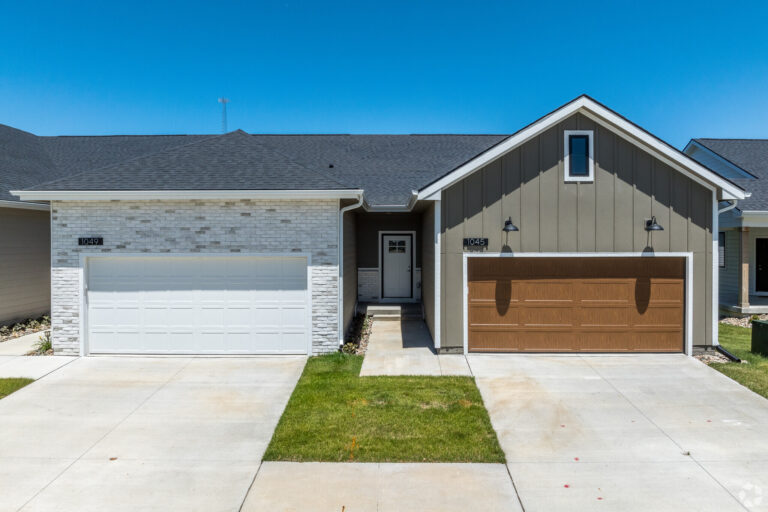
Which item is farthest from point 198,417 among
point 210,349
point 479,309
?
point 479,309

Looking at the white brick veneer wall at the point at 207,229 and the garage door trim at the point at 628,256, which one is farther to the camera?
the white brick veneer wall at the point at 207,229

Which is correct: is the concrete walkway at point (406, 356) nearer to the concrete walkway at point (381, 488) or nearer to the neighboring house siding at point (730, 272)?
the concrete walkway at point (381, 488)

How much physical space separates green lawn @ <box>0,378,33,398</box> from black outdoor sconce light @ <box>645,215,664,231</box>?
11.5 metres

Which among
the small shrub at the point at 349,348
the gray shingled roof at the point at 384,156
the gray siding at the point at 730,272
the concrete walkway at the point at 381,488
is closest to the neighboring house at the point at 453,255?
the small shrub at the point at 349,348

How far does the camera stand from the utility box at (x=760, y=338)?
8973mm

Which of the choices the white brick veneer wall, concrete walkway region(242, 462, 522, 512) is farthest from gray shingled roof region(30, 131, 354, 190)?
concrete walkway region(242, 462, 522, 512)

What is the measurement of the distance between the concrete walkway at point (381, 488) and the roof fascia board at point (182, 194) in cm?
518

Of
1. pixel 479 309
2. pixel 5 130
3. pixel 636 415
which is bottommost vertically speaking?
pixel 636 415

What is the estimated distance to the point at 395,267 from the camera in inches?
575

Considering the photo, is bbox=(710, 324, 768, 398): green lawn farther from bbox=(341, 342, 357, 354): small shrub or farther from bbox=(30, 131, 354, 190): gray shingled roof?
bbox=(30, 131, 354, 190): gray shingled roof

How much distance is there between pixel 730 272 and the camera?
14016 mm

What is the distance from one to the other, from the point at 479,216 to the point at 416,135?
9.18 metres

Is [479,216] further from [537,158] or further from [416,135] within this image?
[416,135]

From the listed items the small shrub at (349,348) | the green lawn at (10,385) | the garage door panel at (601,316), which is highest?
the garage door panel at (601,316)
